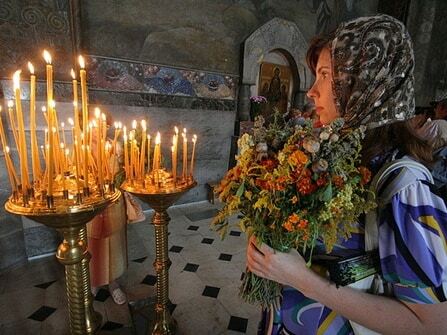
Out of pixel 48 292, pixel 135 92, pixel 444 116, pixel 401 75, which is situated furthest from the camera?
pixel 135 92

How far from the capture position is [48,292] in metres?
3.04

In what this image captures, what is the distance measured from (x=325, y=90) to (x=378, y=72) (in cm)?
22

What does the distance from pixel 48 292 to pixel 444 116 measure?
6.45 metres

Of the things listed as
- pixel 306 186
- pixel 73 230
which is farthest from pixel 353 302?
pixel 73 230

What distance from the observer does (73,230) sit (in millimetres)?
1012

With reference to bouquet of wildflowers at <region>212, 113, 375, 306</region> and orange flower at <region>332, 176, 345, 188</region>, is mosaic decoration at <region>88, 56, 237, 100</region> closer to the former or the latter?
bouquet of wildflowers at <region>212, 113, 375, 306</region>

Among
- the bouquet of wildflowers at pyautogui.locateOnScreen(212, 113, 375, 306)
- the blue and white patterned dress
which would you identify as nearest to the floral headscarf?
the bouquet of wildflowers at pyautogui.locateOnScreen(212, 113, 375, 306)

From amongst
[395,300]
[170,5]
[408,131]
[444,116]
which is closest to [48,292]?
[395,300]

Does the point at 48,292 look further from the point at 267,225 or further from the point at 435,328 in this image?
the point at 435,328

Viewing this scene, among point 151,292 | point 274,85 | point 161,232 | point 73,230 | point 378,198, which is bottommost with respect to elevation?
point 151,292

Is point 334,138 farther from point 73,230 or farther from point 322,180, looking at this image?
point 73,230

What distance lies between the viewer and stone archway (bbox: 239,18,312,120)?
6507 millimetres

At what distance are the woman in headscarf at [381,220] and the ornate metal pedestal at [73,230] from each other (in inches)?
27.7

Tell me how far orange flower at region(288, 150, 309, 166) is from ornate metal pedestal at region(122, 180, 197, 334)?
3.21 feet
